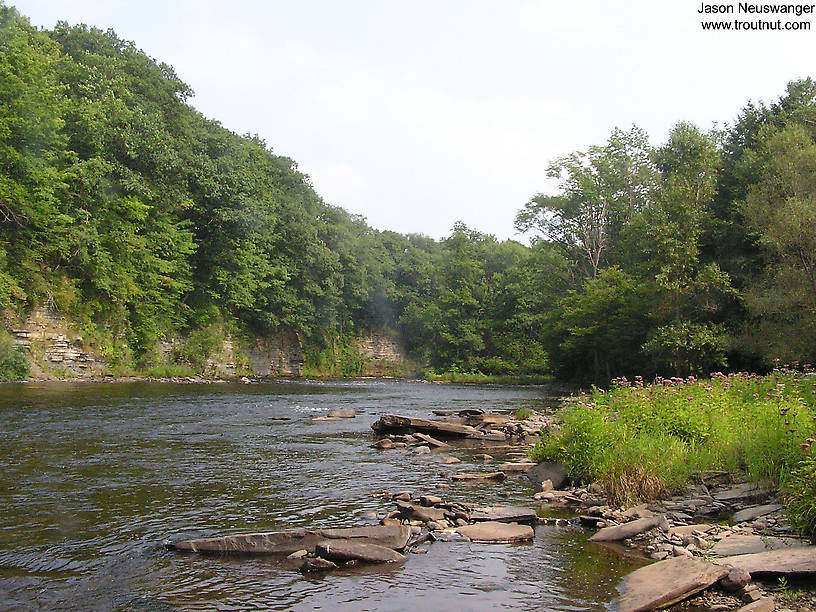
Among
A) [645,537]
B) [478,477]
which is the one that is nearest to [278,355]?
[478,477]

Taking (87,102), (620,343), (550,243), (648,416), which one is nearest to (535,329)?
(550,243)

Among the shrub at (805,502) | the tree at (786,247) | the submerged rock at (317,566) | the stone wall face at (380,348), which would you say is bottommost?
the submerged rock at (317,566)

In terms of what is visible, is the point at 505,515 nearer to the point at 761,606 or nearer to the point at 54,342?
the point at 761,606

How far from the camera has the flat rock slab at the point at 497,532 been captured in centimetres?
810

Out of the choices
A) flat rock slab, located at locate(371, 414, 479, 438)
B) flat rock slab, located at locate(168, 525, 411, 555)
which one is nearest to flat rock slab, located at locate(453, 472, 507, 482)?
flat rock slab, located at locate(168, 525, 411, 555)

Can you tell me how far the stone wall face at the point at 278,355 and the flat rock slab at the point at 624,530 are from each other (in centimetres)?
4857

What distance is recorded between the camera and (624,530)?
809cm

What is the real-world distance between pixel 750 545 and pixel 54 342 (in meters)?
35.2

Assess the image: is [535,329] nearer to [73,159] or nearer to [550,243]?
[550,243]

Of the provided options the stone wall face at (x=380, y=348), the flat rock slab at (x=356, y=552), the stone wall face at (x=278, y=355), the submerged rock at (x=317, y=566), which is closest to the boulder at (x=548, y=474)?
the flat rock slab at (x=356, y=552)

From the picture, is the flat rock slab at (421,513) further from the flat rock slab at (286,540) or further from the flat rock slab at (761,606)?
the flat rock slab at (761,606)

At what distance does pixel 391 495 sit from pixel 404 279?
74327 mm

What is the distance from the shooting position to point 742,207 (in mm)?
30328

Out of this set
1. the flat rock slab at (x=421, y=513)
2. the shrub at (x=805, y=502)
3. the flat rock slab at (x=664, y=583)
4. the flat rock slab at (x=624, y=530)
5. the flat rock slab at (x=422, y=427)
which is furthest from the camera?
the flat rock slab at (x=422, y=427)
